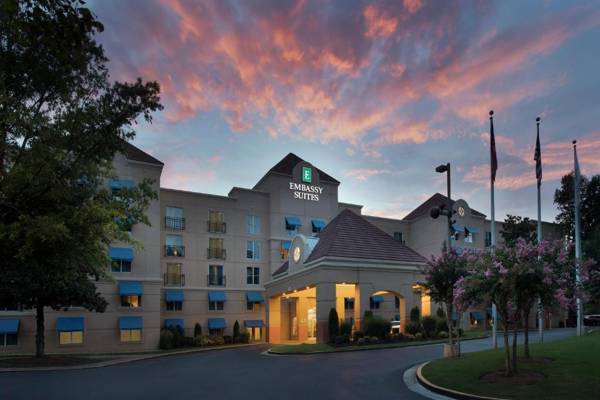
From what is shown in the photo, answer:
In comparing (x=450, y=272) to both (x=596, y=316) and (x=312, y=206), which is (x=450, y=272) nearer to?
(x=312, y=206)

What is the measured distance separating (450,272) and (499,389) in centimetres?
881

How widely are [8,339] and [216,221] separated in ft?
64.8

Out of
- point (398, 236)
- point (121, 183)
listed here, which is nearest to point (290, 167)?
→ point (398, 236)

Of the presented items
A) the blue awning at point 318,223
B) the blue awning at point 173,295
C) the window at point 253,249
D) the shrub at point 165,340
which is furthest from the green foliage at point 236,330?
the blue awning at point 318,223

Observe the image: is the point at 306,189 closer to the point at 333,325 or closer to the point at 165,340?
the point at 165,340

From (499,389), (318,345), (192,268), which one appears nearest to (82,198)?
(499,389)

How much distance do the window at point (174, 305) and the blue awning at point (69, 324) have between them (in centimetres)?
827

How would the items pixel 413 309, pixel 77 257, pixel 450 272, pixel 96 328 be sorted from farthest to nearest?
pixel 96 328
pixel 413 309
pixel 450 272
pixel 77 257

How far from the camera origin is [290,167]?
5316 centimetres

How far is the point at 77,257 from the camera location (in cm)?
1478

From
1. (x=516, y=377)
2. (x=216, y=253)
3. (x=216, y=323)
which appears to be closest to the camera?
(x=516, y=377)

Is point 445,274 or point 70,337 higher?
point 445,274

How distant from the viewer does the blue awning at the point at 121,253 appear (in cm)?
4081

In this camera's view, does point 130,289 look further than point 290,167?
No
